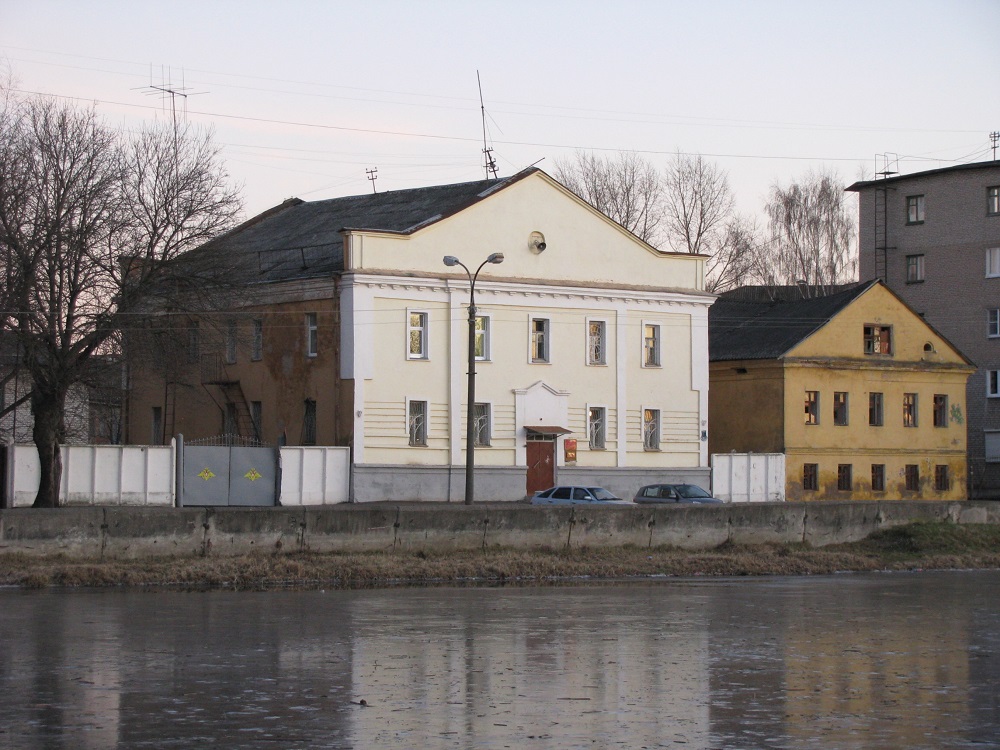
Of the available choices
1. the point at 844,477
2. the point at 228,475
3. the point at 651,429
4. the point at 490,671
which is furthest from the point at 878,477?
the point at 490,671

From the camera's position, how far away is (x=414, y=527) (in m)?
32.3

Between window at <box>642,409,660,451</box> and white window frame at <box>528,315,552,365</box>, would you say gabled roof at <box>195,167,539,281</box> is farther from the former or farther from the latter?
window at <box>642,409,660,451</box>

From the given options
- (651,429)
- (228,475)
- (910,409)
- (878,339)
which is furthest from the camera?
(910,409)

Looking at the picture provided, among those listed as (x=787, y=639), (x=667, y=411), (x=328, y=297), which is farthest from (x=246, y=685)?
(x=667, y=411)

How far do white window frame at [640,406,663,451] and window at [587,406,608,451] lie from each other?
1575mm

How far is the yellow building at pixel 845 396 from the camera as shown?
5716 cm

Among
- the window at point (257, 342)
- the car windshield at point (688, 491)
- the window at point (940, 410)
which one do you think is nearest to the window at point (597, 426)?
the car windshield at point (688, 491)

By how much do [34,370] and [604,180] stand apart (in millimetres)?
46885

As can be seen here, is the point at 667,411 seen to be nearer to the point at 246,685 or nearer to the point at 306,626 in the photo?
the point at 306,626

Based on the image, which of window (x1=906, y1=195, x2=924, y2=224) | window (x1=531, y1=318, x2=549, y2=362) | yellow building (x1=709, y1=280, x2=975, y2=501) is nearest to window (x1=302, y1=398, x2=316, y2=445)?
window (x1=531, y1=318, x2=549, y2=362)

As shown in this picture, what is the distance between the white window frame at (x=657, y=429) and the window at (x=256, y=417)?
1318cm

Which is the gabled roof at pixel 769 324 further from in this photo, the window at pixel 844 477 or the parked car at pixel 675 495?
the parked car at pixel 675 495

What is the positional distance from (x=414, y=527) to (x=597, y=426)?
20.9 m

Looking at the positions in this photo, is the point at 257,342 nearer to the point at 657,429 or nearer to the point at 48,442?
the point at 48,442
